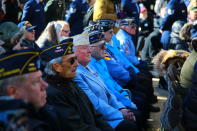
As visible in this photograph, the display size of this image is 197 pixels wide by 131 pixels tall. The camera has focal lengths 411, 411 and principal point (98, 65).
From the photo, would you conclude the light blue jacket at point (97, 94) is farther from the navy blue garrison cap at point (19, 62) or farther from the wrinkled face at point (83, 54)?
the navy blue garrison cap at point (19, 62)

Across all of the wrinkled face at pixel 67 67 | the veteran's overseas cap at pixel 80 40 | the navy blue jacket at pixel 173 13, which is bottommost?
the navy blue jacket at pixel 173 13

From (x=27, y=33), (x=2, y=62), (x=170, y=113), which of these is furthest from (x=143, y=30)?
(x=2, y=62)

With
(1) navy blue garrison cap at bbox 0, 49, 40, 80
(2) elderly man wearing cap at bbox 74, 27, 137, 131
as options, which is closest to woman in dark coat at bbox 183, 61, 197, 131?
(2) elderly man wearing cap at bbox 74, 27, 137, 131

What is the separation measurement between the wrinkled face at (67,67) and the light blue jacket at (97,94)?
0.38 meters

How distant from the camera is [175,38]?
8875 mm

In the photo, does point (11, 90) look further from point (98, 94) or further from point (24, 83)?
point (98, 94)

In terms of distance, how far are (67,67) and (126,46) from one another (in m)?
3.72

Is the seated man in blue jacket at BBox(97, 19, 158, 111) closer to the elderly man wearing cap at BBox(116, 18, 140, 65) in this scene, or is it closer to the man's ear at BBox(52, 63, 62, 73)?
the elderly man wearing cap at BBox(116, 18, 140, 65)

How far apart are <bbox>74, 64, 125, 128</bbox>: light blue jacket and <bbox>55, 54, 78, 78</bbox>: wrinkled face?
0.38 metres

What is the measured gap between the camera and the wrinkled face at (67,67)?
11.4 feet

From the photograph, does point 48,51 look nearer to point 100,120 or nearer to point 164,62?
point 100,120

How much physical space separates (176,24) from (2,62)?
6.78m

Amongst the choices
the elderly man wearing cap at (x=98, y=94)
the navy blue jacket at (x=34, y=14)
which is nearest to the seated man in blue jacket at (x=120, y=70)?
the elderly man wearing cap at (x=98, y=94)

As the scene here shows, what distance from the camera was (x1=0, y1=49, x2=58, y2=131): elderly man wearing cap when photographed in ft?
6.94
